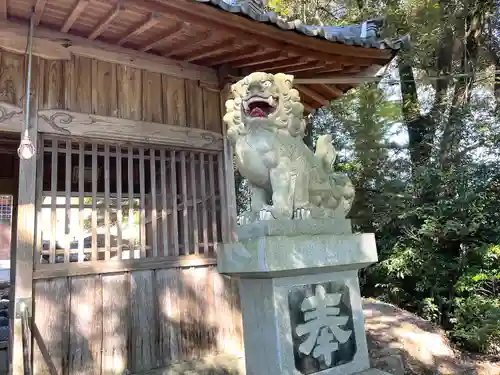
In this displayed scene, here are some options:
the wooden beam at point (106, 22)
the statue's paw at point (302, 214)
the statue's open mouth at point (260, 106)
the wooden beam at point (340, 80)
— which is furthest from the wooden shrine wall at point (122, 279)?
the statue's paw at point (302, 214)

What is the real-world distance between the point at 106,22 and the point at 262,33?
146 cm

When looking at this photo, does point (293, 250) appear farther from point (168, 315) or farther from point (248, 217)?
point (168, 315)

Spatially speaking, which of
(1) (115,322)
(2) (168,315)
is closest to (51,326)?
(1) (115,322)

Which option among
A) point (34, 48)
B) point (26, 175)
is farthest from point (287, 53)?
point (26, 175)

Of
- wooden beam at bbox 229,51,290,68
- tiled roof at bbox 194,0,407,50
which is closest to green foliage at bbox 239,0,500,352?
tiled roof at bbox 194,0,407,50

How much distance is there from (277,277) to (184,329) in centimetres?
196

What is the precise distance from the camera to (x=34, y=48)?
3713 mm

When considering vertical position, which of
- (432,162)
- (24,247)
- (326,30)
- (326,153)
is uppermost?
(326,30)

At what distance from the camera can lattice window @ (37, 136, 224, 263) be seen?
379 centimetres

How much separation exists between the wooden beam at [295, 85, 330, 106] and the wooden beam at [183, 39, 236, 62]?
4.62 feet

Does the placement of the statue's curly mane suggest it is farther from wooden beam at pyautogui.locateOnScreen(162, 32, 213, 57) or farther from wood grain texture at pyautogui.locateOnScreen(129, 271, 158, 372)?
wood grain texture at pyautogui.locateOnScreen(129, 271, 158, 372)

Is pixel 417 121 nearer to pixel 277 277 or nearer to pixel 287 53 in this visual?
pixel 287 53

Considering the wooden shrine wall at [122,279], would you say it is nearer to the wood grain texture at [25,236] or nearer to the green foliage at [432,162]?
the wood grain texture at [25,236]

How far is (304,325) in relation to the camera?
2637mm
